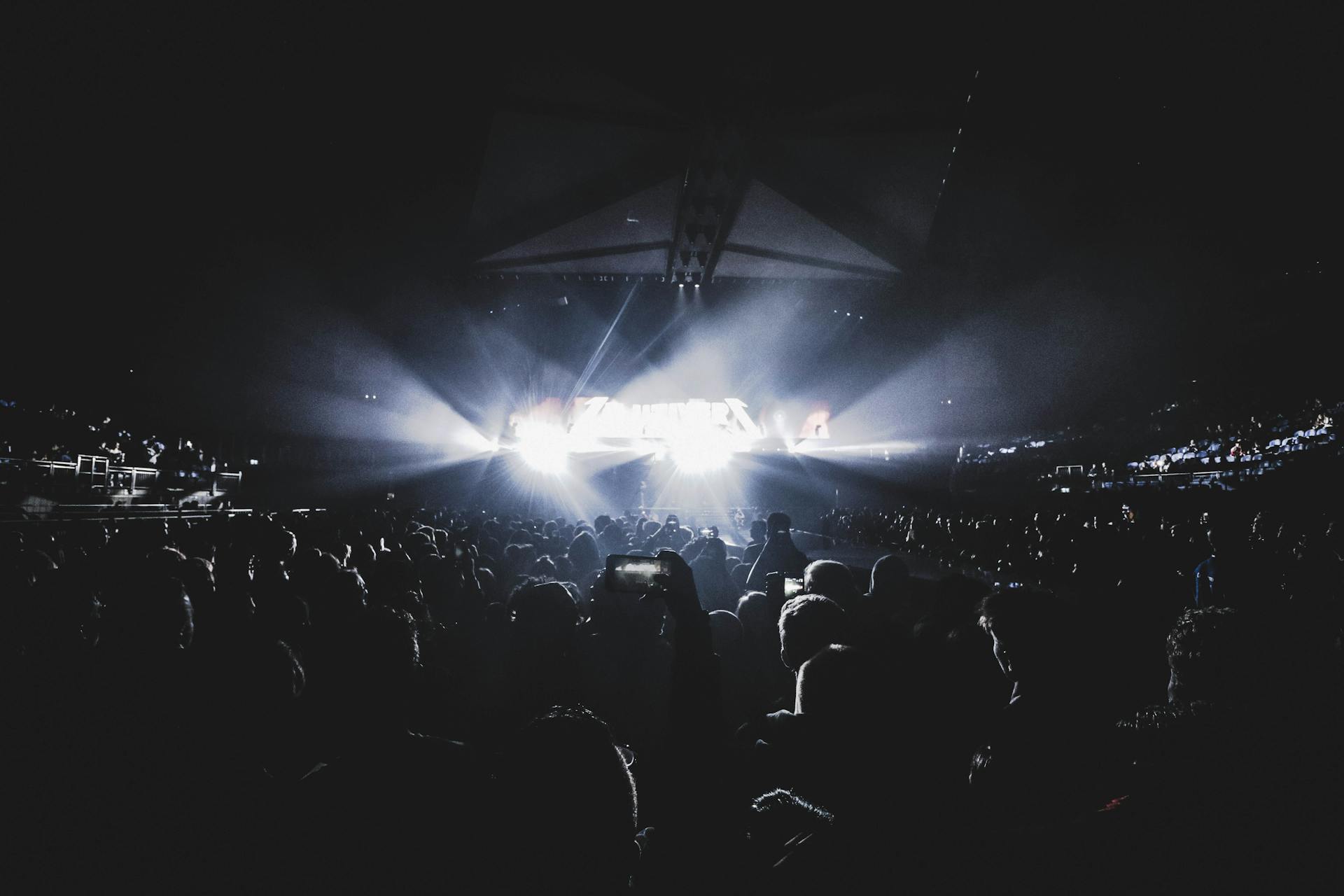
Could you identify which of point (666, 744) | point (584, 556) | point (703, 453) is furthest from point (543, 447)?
point (666, 744)

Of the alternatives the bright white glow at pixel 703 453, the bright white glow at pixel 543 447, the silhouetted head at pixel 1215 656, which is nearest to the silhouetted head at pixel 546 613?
the silhouetted head at pixel 1215 656

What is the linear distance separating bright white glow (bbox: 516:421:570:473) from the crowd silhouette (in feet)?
58.4

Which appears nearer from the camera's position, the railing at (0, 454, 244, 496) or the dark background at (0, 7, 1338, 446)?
the dark background at (0, 7, 1338, 446)

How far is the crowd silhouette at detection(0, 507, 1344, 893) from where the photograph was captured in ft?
3.28

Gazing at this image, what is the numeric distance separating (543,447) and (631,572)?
66.2 ft

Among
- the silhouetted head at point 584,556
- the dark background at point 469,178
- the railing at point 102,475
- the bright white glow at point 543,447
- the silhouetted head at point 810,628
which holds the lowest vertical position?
the silhouetted head at point 584,556

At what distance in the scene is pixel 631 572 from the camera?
2.05 metres

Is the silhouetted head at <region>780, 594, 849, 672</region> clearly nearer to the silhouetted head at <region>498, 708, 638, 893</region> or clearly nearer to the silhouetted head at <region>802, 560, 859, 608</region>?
the silhouetted head at <region>802, 560, 859, 608</region>

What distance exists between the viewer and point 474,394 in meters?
21.0

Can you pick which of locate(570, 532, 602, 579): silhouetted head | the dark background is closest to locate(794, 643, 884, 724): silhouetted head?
locate(570, 532, 602, 579): silhouetted head

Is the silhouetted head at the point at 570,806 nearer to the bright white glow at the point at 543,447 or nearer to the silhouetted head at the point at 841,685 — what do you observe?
the silhouetted head at the point at 841,685

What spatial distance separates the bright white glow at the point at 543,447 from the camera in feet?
70.6

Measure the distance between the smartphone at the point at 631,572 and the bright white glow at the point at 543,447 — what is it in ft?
64.9

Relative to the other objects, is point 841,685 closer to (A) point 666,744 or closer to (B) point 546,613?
(A) point 666,744
